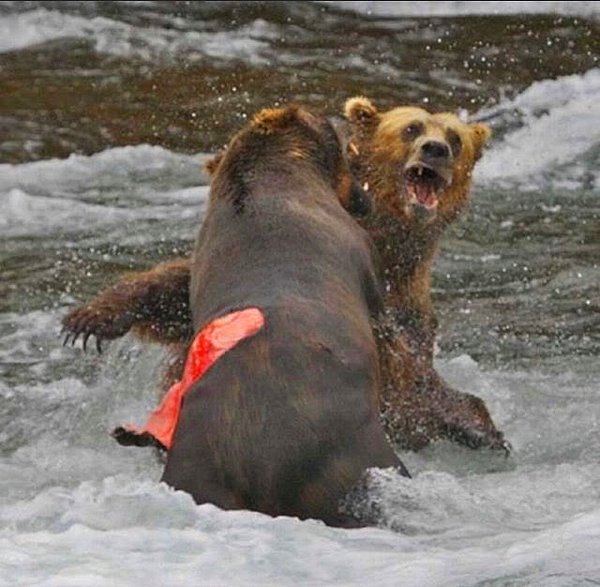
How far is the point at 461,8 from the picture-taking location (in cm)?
1742

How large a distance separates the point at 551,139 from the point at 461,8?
139 inches

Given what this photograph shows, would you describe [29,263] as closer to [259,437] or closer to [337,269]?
[337,269]

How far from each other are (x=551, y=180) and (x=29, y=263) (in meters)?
3.52

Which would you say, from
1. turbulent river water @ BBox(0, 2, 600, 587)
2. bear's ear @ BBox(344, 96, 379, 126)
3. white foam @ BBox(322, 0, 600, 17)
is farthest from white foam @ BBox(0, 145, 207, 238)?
white foam @ BBox(322, 0, 600, 17)

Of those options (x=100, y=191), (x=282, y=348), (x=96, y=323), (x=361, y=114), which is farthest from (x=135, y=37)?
(x=282, y=348)

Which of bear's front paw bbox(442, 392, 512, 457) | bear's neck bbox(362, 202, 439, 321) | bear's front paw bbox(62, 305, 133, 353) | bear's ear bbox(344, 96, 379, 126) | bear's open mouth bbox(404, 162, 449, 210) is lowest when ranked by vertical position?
bear's front paw bbox(442, 392, 512, 457)

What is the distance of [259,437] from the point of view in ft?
20.8

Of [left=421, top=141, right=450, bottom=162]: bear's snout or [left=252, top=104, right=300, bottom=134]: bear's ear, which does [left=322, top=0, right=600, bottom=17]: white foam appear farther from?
[left=252, top=104, right=300, bottom=134]: bear's ear

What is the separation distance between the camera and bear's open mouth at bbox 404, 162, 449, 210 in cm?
927

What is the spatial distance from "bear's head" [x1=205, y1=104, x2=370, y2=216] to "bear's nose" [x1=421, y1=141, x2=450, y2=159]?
132cm

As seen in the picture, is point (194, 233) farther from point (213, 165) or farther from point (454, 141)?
point (213, 165)

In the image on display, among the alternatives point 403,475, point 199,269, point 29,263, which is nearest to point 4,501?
point 199,269

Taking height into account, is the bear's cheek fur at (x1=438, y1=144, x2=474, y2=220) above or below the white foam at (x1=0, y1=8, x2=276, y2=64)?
above

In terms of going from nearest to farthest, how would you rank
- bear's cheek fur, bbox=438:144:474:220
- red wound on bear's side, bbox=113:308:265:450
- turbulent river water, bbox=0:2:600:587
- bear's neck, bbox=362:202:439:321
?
Result: turbulent river water, bbox=0:2:600:587
red wound on bear's side, bbox=113:308:265:450
bear's neck, bbox=362:202:439:321
bear's cheek fur, bbox=438:144:474:220
